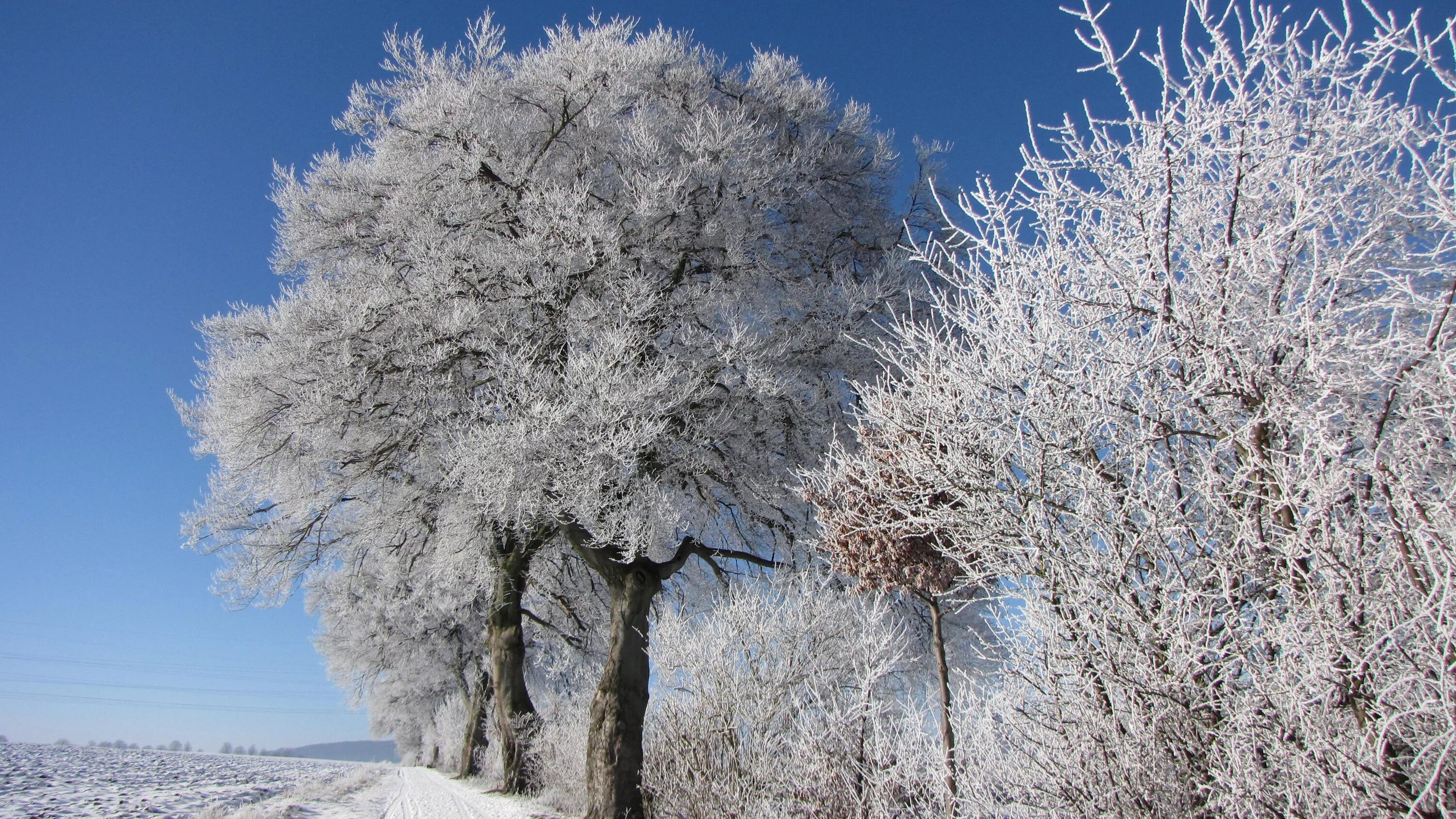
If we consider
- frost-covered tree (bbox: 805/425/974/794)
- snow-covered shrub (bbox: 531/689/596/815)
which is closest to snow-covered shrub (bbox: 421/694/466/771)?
snow-covered shrub (bbox: 531/689/596/815)

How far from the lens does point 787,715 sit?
6.52 metres

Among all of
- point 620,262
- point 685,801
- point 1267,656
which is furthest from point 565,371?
point 1267,656

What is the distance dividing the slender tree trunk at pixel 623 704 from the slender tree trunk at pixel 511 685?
4020 millimetres

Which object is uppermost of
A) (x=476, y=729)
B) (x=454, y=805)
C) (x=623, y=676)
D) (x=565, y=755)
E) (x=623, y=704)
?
(x=623, y=676)

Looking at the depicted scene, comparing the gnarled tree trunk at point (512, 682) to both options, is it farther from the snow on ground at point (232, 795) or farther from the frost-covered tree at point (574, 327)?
the frost-covered tree at point (574, 327)

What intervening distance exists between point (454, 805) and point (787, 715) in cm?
842

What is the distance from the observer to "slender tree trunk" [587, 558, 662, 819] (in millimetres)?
7977

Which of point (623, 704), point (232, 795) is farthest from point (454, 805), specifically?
point (232, 795)

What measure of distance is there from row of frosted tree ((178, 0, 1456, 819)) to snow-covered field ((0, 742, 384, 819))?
17.8 feet

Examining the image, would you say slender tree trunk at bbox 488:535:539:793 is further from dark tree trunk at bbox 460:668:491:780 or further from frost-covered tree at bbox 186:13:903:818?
dark tree trunk at bbox 460:668:491:780

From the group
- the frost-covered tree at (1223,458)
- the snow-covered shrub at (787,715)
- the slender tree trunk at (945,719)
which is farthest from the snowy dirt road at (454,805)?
the frost-covered tree at (1223,458)

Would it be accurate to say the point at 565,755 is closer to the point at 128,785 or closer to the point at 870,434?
the point at 870,434

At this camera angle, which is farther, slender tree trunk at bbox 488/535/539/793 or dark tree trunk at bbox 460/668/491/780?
dark tree trunk at bbox 460/668/491/780

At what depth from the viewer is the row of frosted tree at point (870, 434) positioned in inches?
96.7
